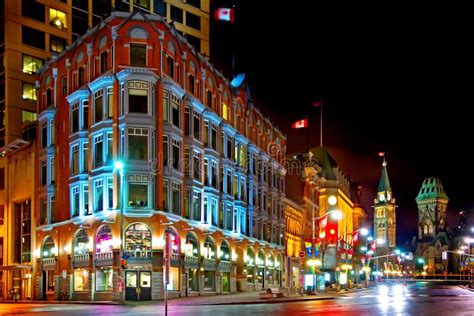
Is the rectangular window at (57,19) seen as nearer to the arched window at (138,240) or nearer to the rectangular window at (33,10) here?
the rectangular window at (33,10)

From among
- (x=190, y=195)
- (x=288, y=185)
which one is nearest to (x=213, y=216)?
(x=190, y=195)

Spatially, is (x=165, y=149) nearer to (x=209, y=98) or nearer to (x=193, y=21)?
(x=209, y=98)

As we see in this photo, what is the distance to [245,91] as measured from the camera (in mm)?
84000

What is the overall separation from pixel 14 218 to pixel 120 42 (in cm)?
2626

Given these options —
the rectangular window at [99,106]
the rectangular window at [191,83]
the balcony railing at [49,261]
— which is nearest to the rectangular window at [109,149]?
the rectangular window at [99,106]

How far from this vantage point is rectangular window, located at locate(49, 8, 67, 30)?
82.1 meters

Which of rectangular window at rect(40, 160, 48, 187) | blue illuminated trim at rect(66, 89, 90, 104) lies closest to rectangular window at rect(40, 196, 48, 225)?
rectangular window at rect(40, 160, 48, 187)

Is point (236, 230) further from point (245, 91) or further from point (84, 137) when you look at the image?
point (84, 137)

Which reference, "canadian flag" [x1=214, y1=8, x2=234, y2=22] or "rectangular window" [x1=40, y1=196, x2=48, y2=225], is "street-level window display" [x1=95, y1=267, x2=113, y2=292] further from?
"canadian flag" [x1=214, y1=8, x2=234, y2=22]

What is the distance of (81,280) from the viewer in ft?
199

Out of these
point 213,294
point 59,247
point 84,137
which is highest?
point 84,137

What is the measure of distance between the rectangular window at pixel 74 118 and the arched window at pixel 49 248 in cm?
1101

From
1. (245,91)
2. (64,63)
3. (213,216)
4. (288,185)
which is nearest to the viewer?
(64,63)

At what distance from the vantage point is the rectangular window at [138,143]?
57.3m
